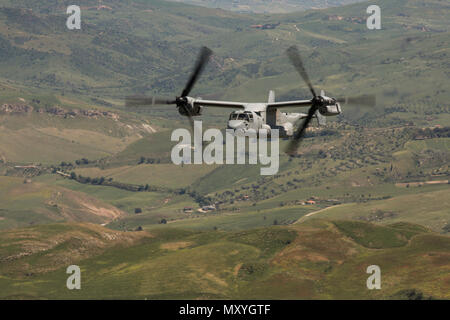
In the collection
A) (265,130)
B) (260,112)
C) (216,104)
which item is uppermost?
(216,104)

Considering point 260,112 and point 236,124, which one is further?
point 260,112

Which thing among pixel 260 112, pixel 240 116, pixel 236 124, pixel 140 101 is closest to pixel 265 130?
pixel 260 112

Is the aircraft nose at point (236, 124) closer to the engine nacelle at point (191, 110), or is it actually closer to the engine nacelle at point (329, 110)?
the engine nacelle at point (191, 110)

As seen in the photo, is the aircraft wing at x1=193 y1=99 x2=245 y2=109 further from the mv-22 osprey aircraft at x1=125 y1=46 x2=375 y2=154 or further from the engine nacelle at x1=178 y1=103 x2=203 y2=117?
the engine nacelle at x1=178 y1=103 x2=203 y2=117

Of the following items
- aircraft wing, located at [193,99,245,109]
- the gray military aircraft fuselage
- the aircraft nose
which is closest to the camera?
the gray military aircraft fuselage

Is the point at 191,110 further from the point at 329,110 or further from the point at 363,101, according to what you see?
the point at 363,101

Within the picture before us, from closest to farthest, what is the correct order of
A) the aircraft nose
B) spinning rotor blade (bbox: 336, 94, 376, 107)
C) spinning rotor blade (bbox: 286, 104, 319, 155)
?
spinning rotor blade (bbox: 336, 94, 376, 107) < spinning rotor blade (bbox: 286, 104, 319, 155) < the aircraft nose

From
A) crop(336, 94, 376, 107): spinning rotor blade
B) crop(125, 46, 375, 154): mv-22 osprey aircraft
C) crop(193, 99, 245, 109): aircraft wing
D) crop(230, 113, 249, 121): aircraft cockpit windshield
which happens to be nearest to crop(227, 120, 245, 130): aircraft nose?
crop(125, 46, 375, 154): mv-22 osprey aircraft
